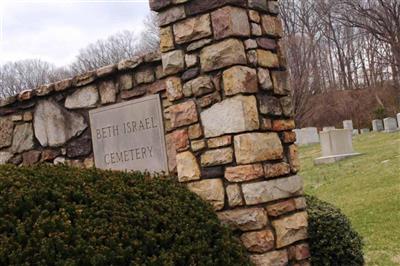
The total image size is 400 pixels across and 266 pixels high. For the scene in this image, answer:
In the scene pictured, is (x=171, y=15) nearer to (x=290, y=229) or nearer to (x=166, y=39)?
(x=166, y=39)

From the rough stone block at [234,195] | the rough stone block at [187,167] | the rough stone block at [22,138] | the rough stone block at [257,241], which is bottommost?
the rough stone block at [257,241]

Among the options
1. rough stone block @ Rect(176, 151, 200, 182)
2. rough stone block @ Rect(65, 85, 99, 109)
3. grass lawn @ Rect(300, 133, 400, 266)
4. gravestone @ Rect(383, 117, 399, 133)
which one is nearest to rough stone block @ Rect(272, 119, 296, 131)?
rough stone block @ Rect(176, 151, 200, 182)

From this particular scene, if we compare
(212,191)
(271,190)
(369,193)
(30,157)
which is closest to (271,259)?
(271,190)

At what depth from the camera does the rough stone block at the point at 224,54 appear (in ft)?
11.9

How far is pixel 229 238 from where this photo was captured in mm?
3232

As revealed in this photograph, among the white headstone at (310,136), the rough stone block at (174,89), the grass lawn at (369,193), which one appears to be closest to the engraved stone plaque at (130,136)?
the rough stone block at (174,89)

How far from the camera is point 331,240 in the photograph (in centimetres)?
396

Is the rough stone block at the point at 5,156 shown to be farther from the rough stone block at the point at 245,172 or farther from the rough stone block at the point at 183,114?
the rough stone block at the point at 245,172

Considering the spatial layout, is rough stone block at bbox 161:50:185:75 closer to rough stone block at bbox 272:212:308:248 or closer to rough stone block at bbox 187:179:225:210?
rough stone block at bbox 187:179:225:210

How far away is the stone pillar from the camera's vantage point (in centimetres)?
357

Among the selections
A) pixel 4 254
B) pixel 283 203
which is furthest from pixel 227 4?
pixel 4 254

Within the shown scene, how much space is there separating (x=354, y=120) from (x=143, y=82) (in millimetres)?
28151

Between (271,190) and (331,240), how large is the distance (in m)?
0.72

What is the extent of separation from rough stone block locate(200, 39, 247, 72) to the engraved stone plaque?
30.2 inches
